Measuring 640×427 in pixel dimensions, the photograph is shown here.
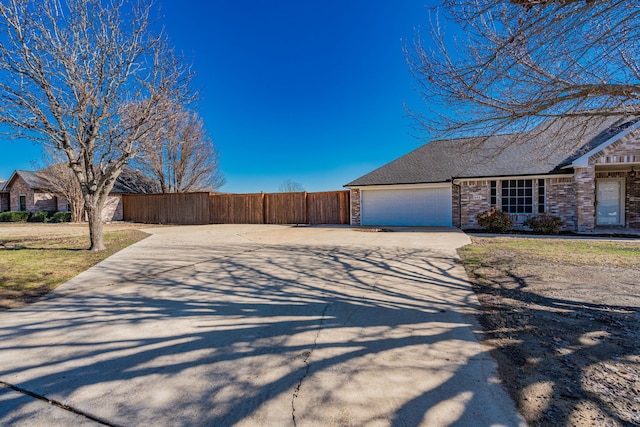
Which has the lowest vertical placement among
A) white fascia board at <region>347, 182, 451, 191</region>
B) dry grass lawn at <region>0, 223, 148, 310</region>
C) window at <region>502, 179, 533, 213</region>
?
dry grass lawn at <region>0, 223, 148, 310</region>

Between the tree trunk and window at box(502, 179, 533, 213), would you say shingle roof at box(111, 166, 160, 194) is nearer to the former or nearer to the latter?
the tree trunk

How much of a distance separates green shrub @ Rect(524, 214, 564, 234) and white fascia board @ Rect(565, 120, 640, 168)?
2.17 metres

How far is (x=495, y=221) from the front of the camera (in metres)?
12.7

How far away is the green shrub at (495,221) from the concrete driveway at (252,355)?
893 centimetres

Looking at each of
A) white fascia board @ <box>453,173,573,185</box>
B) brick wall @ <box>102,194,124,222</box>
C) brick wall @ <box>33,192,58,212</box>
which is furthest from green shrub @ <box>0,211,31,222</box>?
white fascia board @ <box>453,173,573,185</box>

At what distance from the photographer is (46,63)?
23.7 ft

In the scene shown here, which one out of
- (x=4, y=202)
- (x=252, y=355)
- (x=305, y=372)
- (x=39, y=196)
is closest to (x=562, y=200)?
(x=305, y=372)

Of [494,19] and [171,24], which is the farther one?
[171,24]

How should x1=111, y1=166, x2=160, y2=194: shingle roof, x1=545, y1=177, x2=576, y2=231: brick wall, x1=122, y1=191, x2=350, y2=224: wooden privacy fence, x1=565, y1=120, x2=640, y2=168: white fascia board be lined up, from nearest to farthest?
x1=565, y1=120, x2=640, y2=168: white fascia board
x1=545, y1=177, x2=576, y2=231: brick wall
x1=122, y1=191, x2=350, y2=224: wooden privacy fence
x1=111, y1=166, x2=160, y2=194: shingle roof

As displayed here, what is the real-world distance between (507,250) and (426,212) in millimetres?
7200

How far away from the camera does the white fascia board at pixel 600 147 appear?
10695 mm

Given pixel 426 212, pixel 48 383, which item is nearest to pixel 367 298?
pixel 48 383

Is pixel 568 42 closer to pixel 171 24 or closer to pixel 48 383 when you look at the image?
pixel 48 383

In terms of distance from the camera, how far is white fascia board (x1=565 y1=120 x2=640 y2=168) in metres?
10.7
